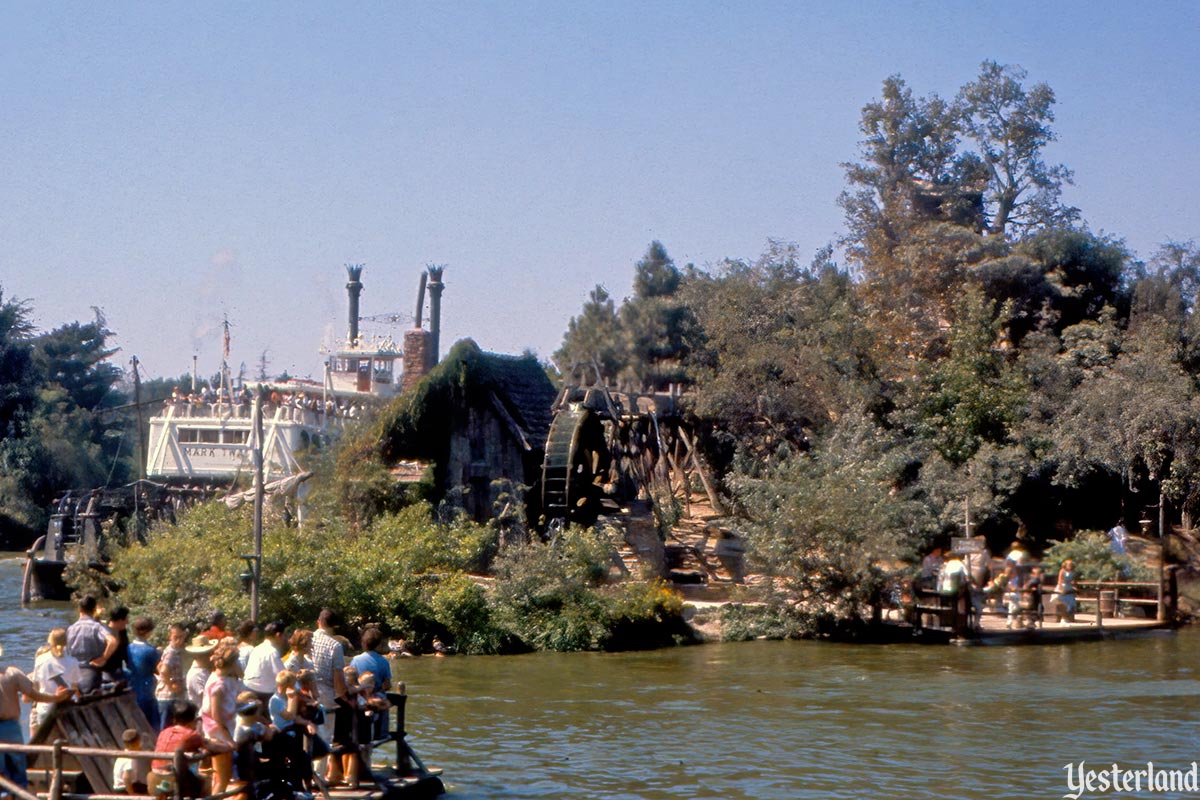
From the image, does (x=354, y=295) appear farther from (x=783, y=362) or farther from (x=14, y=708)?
(x=14, y=708)

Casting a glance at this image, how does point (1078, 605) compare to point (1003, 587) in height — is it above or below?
below

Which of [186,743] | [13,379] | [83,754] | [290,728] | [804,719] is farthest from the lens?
[13,379]

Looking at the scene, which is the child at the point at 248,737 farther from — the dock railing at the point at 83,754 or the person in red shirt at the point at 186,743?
the dock railing at the point at 83,754

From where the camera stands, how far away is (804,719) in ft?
59.2

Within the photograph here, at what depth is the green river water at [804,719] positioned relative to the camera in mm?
14523

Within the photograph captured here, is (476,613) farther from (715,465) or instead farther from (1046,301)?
(1046,301)

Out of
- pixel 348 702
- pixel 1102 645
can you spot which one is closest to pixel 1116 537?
pixel 1102 645

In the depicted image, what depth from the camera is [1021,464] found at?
34469mm

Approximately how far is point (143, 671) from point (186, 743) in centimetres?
288

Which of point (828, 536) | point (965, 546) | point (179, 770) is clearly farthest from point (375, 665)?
point (965, 546)

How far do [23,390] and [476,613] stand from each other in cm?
5020

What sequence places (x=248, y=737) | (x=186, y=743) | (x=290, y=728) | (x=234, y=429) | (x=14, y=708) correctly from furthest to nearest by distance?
(x=234, y=429), (x=290, y=728), (x=14, y=708), (x=248, y=737), (x=186, y=743)

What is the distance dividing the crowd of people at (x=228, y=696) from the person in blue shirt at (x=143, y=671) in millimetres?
10

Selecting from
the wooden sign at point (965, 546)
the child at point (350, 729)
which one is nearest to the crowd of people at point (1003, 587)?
the wooden sign at point (965, 546)
